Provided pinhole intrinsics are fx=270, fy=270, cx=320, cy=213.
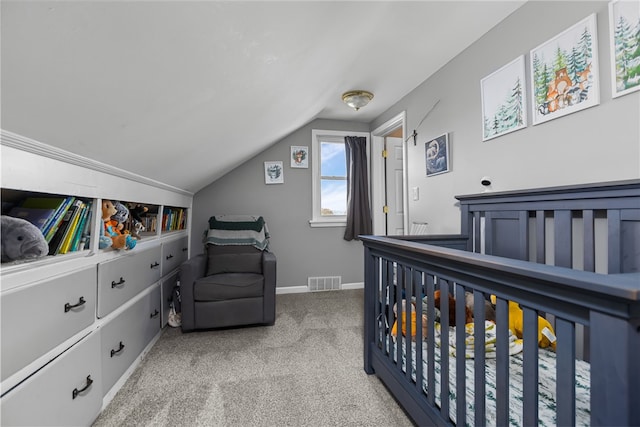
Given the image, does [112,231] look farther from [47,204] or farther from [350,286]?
[350,286]

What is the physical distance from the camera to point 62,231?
1.17 m

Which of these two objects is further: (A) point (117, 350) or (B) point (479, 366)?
(A) point (117, 350)

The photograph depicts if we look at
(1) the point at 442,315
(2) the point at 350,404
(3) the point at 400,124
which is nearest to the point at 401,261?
(1) the point at 442,315

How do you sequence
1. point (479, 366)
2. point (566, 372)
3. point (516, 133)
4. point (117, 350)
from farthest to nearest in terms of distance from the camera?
point (516, 133)
point (117, 350)
point (479, 366)
point (566, 372)

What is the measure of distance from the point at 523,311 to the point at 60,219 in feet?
5.58

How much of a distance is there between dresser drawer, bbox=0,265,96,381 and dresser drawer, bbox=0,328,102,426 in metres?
0.07

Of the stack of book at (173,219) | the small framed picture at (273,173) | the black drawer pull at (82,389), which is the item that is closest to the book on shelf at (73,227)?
the black drawer pull at (82,389)

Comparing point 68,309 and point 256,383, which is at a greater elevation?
point 68,309

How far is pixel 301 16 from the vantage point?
1.15 meters

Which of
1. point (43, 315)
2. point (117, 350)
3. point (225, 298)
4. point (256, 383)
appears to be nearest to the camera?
point (43, 315)

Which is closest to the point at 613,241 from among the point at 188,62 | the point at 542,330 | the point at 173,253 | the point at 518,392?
the point at 542,330

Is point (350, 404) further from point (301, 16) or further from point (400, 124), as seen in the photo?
point (400, 124)

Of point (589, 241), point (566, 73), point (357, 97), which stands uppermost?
point (357, 97)

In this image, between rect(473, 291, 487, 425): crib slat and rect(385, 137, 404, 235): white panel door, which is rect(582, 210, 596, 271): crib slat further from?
rect(385, 137, 404, 235): white panel door
